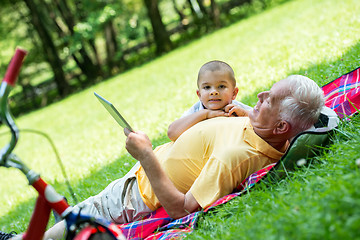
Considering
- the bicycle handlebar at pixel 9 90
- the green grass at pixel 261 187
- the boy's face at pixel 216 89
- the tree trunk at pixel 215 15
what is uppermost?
the bicycle handlebar at pixel 9 90

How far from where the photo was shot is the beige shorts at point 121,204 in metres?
3.25

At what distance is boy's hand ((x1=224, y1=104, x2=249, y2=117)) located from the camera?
11.2 ft

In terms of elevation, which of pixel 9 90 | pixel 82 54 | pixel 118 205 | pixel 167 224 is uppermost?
pixel 9 90

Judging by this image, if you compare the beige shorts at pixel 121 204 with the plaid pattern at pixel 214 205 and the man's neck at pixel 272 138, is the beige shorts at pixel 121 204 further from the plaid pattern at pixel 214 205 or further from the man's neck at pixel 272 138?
the man's neck at pixel 272 138

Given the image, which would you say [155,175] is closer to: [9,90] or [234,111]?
[234,111]

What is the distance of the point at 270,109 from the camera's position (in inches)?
111

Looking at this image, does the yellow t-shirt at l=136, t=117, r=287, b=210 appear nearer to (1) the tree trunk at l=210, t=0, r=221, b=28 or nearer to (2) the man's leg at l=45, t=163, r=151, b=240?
(2) the man's leg at l=45, t=163, r=151, b=240

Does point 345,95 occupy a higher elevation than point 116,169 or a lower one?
higher

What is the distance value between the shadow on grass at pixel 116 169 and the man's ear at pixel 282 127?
2.20 m

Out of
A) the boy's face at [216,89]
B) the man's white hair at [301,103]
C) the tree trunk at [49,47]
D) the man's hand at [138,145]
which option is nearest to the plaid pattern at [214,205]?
the man's white hair at [301,103]

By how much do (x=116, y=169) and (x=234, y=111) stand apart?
2.29 m

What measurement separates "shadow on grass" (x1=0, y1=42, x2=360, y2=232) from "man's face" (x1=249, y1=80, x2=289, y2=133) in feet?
7.12

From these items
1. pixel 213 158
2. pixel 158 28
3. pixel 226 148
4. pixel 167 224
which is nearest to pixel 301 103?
pixel 226 148

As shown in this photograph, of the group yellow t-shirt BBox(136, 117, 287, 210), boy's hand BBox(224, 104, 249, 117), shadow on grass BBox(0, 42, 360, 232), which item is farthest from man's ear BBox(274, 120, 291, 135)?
shadow on grass BBox(0, 42, 360, 232)
